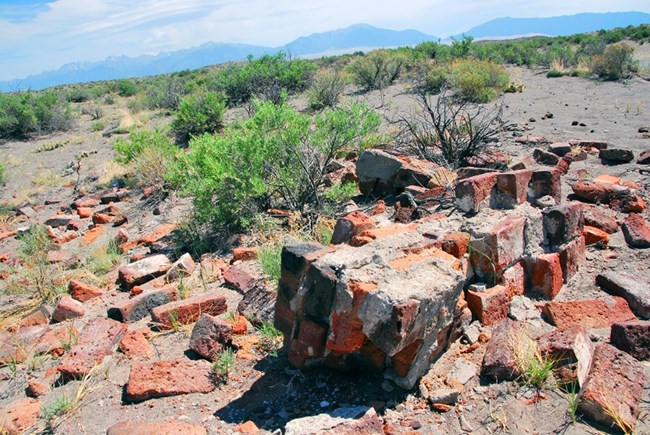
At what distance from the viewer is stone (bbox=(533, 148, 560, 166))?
6.67 m

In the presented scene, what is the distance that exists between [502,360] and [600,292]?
1412 millimetres

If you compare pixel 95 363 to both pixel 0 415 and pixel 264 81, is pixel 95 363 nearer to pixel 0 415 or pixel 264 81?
pixel 0 415

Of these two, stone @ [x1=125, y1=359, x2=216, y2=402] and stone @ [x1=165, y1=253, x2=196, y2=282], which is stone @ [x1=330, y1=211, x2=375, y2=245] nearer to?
stone @ [x1=125, y1=359, x2=216, y2=402]

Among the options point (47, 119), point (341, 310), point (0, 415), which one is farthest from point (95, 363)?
point (47, 119)

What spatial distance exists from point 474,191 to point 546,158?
3191 mm

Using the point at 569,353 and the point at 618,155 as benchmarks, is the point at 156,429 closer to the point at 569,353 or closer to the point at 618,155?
the point at 569,353

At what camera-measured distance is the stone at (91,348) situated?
3.67 m

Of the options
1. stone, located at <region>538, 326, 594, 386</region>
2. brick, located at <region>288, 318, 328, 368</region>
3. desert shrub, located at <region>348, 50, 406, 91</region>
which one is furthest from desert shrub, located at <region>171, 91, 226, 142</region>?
stone, located at <region>538, 326, 594, 386</region>

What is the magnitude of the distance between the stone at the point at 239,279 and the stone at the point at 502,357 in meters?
2.29

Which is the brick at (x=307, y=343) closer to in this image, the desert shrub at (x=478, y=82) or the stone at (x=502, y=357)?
the stone at (x=502, y=357)

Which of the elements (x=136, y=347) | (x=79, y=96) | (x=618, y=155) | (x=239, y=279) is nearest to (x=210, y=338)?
(x=136, y=347)

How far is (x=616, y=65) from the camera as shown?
1588 cm

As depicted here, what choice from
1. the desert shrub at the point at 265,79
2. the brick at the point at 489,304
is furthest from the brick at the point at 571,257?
the desert shrub at the point at 265,79

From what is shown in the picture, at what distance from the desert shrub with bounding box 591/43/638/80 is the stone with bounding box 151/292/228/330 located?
16.1 metres
